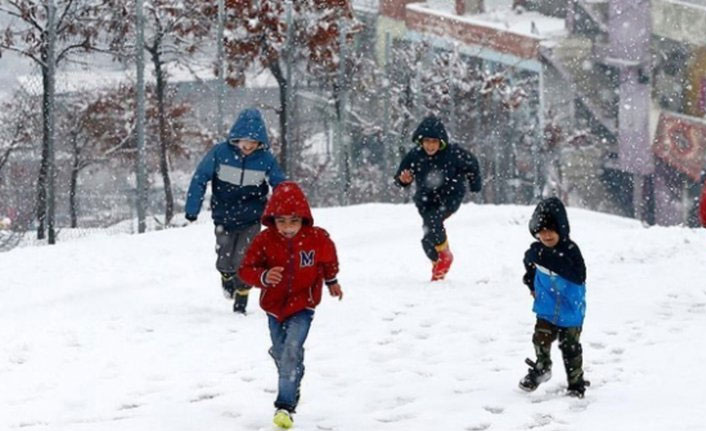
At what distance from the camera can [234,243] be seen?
947 centimetres

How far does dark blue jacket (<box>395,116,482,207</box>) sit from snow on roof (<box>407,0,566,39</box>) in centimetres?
3356

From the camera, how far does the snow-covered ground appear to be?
6.36 meters

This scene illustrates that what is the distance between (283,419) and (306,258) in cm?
87

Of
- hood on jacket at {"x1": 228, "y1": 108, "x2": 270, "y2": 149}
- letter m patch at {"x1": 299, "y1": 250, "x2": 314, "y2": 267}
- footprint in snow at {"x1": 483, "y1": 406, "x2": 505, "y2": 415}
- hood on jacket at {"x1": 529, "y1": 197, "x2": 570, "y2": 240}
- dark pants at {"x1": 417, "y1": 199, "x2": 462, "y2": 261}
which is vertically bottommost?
footprint in snow at {"x1": 483, "y1": 406, "x2": 505, "y2": 415}

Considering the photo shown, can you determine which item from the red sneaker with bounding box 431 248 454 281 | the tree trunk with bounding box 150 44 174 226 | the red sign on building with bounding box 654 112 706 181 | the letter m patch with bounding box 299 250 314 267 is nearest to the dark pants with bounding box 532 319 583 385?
the letter m patch with bounding box 299 250 314 267

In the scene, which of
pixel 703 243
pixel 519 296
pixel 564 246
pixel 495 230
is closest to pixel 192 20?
pixel 495 230

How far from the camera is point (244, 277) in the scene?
6.20 m

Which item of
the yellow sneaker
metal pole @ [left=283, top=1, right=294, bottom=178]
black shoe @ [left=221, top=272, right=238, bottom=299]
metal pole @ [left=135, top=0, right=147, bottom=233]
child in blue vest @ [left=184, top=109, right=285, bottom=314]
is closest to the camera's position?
the yellow sneaker

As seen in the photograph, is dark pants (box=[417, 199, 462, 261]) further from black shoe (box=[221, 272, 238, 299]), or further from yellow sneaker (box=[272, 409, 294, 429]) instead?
yellow sneaker (box=[272, 409, 294, 429])

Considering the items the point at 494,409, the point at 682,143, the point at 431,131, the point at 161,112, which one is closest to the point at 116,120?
the point at 161,112

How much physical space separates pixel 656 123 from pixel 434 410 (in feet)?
120

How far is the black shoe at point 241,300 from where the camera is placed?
9.48 metres

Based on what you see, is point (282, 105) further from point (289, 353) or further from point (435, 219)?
point (289, 353)

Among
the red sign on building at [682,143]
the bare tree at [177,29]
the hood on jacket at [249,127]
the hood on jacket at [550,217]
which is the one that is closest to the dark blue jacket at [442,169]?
the hood on jacket at [249,127]
